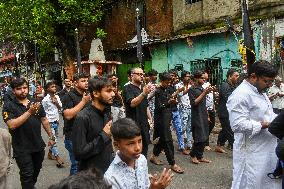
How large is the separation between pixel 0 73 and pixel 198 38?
3400cm

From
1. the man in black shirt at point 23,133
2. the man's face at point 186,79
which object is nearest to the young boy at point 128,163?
the man in black shirt at point 23,133

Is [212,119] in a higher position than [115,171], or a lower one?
lower

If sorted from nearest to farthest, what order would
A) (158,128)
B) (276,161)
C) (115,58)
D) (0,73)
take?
(276,161)
(158,128)
(115,58)
(0,73)

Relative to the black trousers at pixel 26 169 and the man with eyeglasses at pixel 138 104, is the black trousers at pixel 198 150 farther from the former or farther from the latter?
the black trousers at pixel 26 169

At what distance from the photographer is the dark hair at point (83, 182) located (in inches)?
63.7

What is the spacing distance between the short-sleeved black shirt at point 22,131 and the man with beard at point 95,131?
6.09 feet

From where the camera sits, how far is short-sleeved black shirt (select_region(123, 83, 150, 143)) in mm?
6918

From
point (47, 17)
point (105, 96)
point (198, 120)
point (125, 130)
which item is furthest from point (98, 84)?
point (47, 17)

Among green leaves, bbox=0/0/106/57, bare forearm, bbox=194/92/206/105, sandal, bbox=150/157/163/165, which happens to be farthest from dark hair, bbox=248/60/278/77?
green leaves, bbox=0/0/106/57

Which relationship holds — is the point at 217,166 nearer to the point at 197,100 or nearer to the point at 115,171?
the point at 197,100

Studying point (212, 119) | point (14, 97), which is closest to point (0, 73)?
point (212, 119)

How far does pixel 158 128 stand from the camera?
8086 millimetres

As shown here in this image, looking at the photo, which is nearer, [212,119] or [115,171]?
[115,171]

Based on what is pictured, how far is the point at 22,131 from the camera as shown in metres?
5.77
